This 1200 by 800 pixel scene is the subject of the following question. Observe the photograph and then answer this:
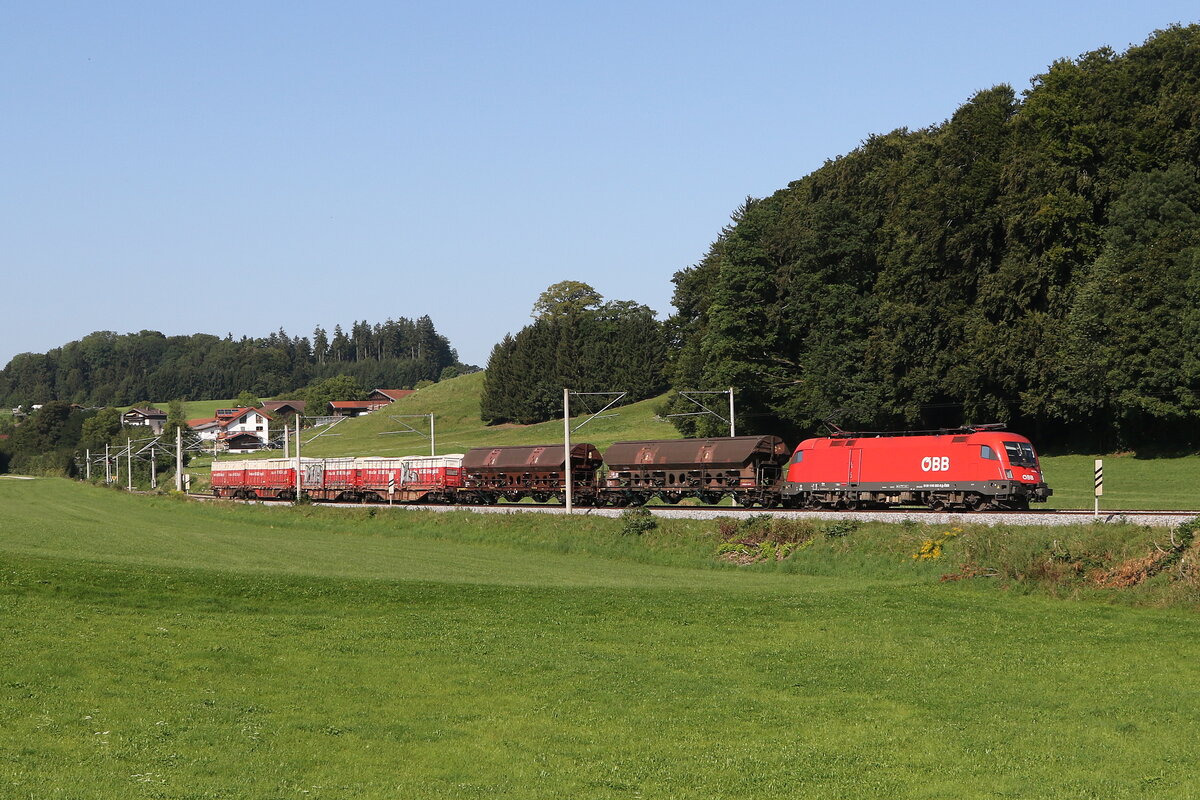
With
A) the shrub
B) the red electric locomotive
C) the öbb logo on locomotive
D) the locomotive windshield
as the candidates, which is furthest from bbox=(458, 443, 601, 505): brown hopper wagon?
the locomotive windshield

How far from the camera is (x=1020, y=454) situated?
47406 millimetres

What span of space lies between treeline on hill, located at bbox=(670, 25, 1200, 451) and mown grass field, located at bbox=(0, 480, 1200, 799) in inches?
1441

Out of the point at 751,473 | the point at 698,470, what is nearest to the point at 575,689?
the point at 751,473

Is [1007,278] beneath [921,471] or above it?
above

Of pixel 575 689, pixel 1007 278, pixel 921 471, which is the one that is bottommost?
pixel 575 689

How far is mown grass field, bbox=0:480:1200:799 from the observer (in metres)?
13.3

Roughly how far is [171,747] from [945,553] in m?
28.0

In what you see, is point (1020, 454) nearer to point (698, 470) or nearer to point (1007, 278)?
point (698, 470)

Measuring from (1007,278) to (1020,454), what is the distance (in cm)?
2763

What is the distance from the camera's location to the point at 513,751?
14.5 metres

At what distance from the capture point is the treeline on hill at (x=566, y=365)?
14300 cm

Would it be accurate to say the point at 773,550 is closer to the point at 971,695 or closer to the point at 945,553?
the point at 945,553

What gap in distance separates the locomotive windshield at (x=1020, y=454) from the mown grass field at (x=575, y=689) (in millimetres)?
13703

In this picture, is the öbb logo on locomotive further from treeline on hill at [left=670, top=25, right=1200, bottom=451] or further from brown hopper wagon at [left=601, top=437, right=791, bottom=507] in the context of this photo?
treeline on hill at [left=670, top=25, right=1200, bottom=451]
